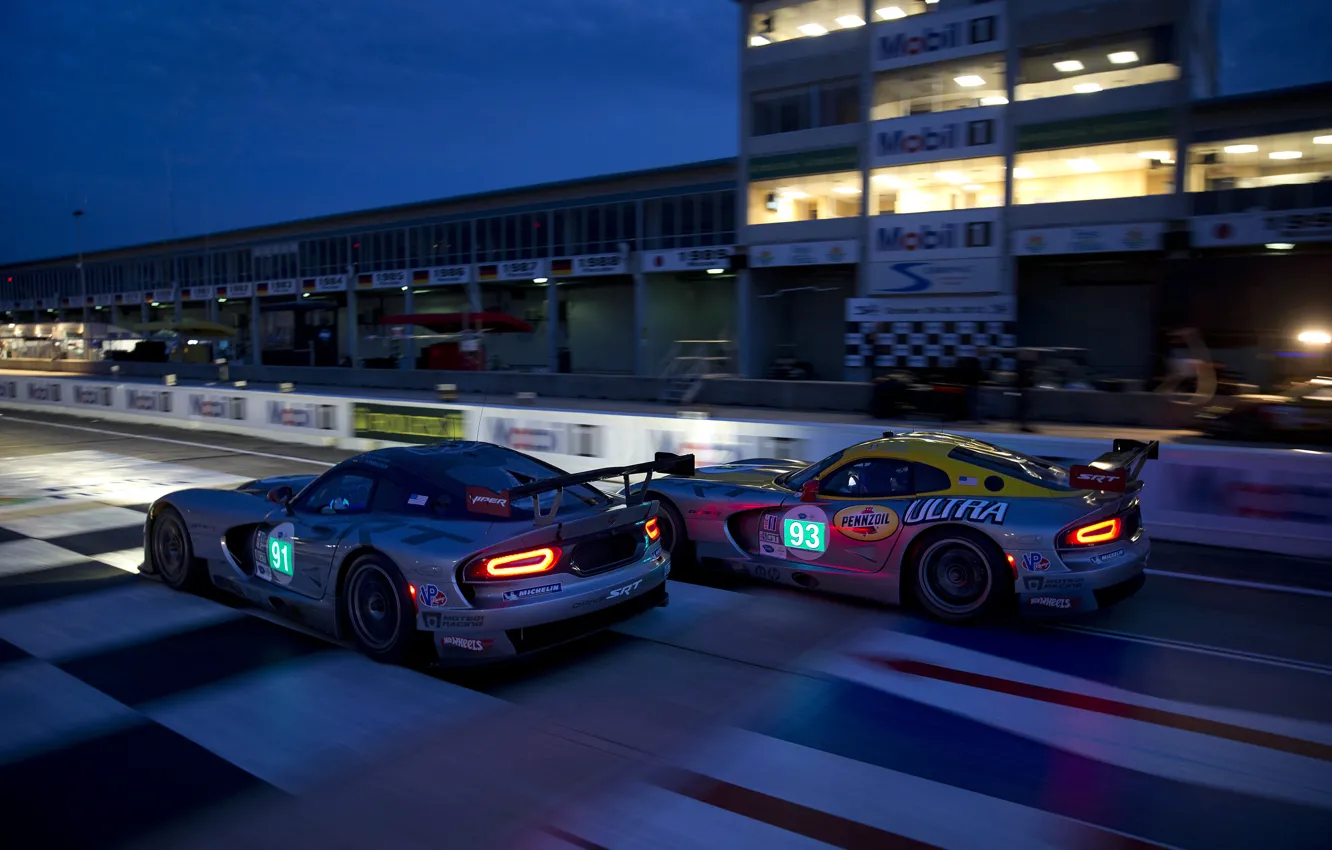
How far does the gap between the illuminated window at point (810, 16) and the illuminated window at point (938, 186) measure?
4961 millimetres

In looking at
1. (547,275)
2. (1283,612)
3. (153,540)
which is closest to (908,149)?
(547,275)

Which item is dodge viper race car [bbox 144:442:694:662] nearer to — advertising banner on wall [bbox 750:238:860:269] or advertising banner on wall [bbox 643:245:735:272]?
advertising banner on wall [bbox 750:238:860:269]

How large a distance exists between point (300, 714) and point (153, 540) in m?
3.29

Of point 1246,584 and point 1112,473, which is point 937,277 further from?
point 1112,473

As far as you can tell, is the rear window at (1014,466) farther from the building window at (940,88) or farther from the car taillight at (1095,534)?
the building window at (940,88)

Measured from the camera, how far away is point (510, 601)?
5.06m

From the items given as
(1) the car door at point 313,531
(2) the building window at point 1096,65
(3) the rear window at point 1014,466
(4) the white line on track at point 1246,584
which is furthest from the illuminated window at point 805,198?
(1) the car door at point 313,531

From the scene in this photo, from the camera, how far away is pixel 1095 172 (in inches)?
1048

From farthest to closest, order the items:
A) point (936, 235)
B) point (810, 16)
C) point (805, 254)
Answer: point (805, 254) → point (810, 16) → point (936, 235)

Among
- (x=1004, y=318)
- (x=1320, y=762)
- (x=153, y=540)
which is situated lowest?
(x=1320, y=762)

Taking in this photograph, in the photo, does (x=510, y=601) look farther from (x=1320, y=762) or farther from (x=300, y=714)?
(x=1320, y=762)

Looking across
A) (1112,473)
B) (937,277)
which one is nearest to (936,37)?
(937,277)

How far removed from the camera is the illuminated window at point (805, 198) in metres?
31.6

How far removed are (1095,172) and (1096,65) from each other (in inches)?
116
